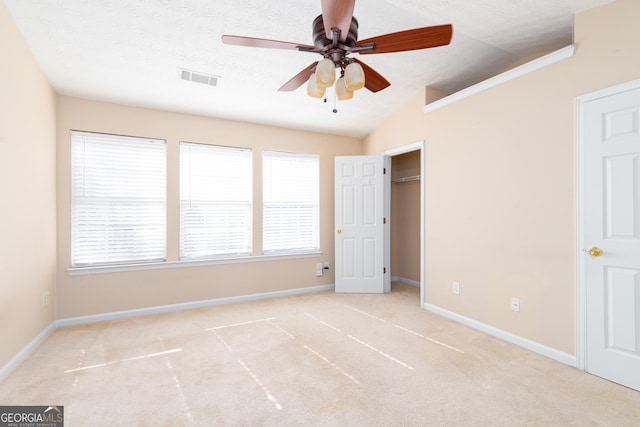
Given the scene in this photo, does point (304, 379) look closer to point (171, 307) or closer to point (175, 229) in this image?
point (171, 307)

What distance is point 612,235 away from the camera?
2316 millimetres

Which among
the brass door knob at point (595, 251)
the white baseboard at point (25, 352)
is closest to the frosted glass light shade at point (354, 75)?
the brass door knob at point (595, 251)

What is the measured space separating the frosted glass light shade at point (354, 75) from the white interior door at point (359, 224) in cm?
290

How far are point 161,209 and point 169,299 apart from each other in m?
1.14

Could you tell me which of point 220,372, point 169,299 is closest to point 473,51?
point 220,372

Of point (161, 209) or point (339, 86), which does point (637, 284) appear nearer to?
point (339, 86)

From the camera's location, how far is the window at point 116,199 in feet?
11.5

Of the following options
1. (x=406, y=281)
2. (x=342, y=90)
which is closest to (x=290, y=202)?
Answer: (x=406, y=281)

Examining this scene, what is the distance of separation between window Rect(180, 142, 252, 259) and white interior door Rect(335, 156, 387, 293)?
1403 mm

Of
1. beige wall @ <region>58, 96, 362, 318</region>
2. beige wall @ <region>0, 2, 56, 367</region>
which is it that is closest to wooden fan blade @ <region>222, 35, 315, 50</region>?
beige wall @ <region>0, 2, 56, 367</region>

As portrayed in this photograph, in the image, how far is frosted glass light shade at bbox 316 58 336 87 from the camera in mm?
1833

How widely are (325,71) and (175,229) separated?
9.91 feet

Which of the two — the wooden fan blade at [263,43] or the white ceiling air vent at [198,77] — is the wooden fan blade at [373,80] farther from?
the white ceiling air vent at [198,77]

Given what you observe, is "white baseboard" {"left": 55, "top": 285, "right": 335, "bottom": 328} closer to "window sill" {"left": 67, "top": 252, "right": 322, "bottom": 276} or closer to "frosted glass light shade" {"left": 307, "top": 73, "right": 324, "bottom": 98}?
"window sill" {"left": 67, "top": 252, "right": 322, "bottom": 276}
